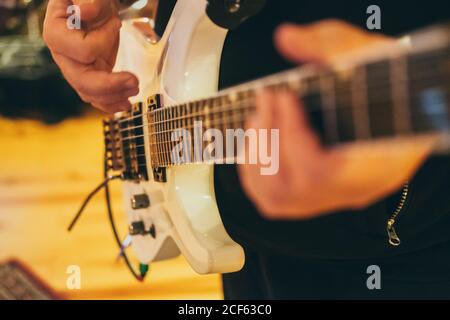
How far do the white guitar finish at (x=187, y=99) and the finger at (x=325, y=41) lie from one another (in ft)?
0.53

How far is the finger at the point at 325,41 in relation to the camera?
360 millimetres

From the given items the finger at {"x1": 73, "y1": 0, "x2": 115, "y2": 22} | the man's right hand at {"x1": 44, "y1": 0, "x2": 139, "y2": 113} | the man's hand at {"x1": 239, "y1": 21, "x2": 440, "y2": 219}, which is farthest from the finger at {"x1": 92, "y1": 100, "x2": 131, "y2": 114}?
the man's hand at {"x1": 239, "y1": 21, "x2": 440, "y2": 219}

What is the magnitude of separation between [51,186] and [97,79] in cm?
131

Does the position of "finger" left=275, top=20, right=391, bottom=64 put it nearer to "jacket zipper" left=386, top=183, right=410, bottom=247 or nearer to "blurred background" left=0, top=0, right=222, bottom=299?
"jacket zipper" left=386, top=183, right=410, bottom=247

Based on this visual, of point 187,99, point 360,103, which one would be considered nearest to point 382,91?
point 360,103

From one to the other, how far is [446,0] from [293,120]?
163mm

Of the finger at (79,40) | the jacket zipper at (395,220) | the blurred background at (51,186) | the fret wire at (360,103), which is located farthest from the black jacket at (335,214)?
the blurred background at (51,186)

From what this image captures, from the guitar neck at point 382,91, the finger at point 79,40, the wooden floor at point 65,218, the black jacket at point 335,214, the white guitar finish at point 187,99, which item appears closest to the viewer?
the guitar neck at point 382,91

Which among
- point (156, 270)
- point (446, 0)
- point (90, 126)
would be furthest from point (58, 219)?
point (446, 0)

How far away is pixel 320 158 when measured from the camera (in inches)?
13.4

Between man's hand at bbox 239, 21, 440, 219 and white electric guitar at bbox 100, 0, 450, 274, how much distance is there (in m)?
0.01

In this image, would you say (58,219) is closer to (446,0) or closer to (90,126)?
(90,126)

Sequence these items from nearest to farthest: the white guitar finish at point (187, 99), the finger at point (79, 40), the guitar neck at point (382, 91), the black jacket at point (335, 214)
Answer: the guitar neck at point (382, 91)
the black jacket at point (335, 214)
the white guitar finish at point (187, 99)
the finger at point (79, 40)

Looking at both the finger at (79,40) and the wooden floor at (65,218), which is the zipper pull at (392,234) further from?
the wooden floor at (65,218)
